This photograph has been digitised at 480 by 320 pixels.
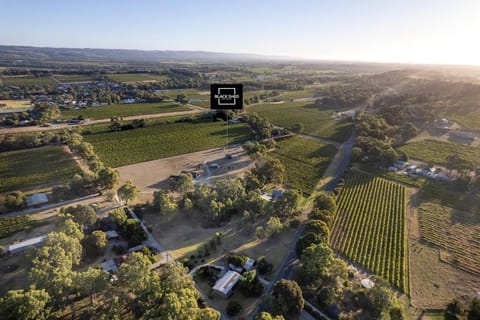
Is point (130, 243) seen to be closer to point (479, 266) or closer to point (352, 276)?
point (352, 276)

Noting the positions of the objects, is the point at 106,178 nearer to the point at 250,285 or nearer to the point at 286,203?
the point at 286,203

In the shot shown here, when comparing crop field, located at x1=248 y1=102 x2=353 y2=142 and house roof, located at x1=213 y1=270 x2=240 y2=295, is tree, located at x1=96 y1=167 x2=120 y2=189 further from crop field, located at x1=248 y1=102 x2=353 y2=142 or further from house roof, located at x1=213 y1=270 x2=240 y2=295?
crop field, located at x1=248 y1=102 x2=353 y2=142

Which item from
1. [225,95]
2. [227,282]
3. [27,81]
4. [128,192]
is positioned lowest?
[227,282]

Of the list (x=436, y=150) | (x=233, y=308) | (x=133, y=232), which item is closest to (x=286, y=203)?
(x=233, y=308)

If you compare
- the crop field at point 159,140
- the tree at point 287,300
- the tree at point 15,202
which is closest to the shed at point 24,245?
the tree at point 15,202

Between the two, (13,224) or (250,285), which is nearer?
(250,285)

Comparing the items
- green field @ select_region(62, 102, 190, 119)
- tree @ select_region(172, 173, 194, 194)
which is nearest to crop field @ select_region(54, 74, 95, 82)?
green field @ select_region(62, 102, 190, 119)

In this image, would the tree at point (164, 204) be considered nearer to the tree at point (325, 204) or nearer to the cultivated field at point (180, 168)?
the cultivated field at point (180, 168)
